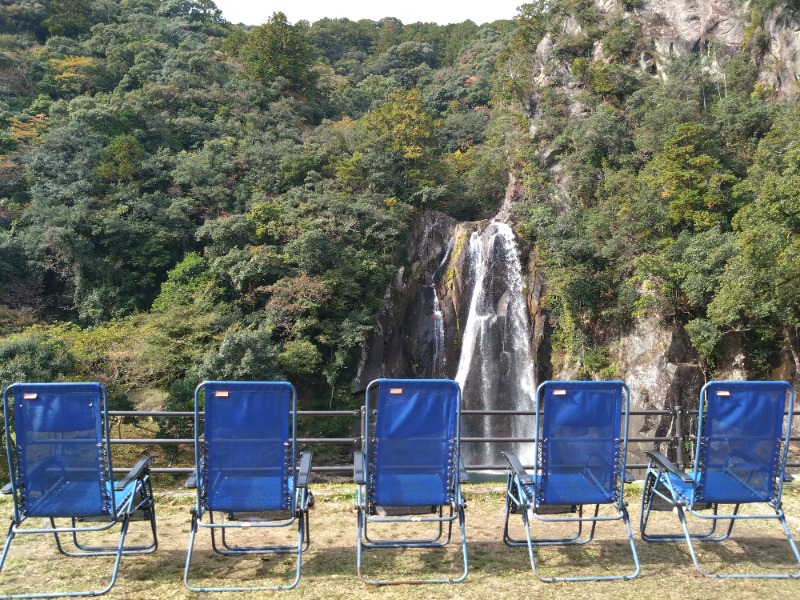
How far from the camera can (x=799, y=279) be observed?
12.0 m

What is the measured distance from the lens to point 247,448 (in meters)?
3.68

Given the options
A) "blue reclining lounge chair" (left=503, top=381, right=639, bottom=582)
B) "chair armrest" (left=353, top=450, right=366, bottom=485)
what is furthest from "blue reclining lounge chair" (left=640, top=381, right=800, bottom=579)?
"chair armrest" (left=353, top=450, right=366, bottom=485)

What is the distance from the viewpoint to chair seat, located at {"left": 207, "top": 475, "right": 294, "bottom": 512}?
3643mm

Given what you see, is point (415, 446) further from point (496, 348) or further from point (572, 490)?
Answer: point (496, 348)

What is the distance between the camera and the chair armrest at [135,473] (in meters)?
3.69

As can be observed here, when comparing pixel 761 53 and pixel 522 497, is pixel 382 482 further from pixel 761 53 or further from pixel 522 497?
pixel 761 53

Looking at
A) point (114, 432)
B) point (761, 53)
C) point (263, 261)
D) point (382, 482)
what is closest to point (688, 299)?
point (761, 53)

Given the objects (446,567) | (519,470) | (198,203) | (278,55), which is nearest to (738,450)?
(519,470)

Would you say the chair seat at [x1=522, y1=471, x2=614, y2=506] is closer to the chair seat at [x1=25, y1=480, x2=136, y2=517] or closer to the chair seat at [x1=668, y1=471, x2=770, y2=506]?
the chair seat at [x1=668, y1=471, x2=770, y2=506]

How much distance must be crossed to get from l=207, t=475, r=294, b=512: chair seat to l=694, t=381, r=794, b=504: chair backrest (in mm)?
2736

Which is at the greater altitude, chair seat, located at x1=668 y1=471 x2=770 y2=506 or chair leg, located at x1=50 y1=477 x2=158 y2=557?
chair seat, located at x1=668 y1=471 x2=770 y2=506

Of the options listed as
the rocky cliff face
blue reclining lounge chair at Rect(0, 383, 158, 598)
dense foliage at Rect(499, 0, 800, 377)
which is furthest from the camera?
the rocky cliff face

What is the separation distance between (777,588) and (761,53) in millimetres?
21800

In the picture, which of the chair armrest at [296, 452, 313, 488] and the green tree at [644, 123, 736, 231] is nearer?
the chair armrest at [296, 452, 313, 488]
